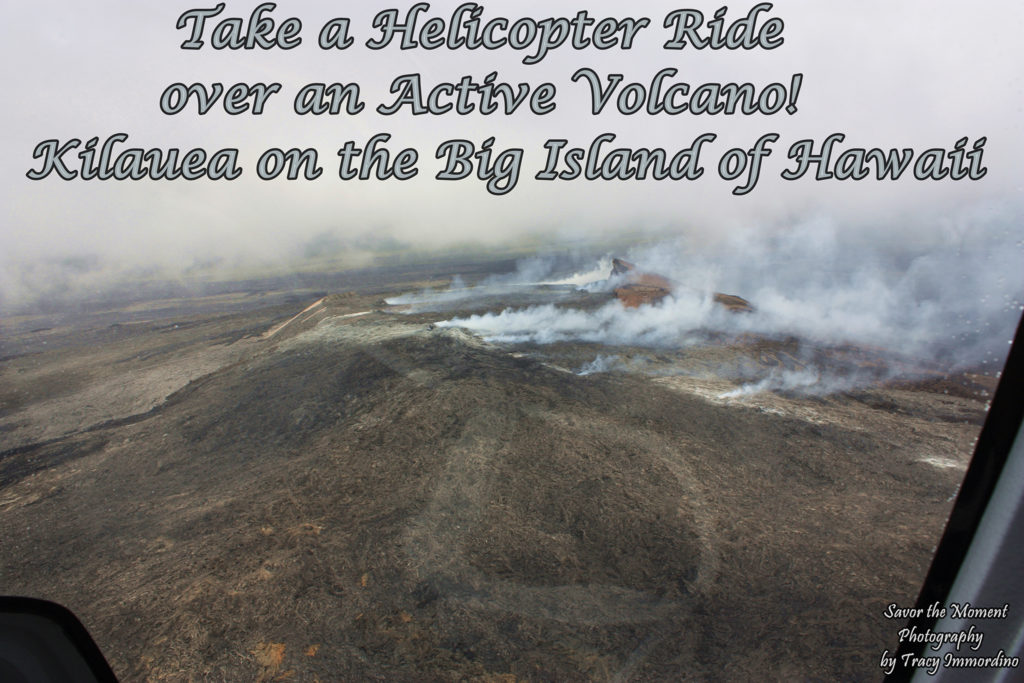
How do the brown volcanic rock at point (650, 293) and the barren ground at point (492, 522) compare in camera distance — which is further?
the brown volcanic rock at point (650, 293)

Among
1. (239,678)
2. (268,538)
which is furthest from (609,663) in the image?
(268,538)

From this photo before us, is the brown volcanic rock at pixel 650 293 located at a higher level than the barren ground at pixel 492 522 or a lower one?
higher

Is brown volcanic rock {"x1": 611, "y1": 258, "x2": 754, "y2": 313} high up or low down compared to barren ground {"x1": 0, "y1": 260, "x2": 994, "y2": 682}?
up

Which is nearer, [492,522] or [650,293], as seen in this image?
[492,522]

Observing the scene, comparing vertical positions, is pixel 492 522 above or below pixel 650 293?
below

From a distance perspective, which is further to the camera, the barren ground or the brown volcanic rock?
the brown volcanic rock

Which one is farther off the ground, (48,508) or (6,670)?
(6,670)

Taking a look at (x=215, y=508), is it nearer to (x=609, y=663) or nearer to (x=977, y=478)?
(x=609, y=663)

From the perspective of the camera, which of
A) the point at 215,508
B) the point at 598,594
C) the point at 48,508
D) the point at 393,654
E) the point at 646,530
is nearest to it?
the point at 393,654
